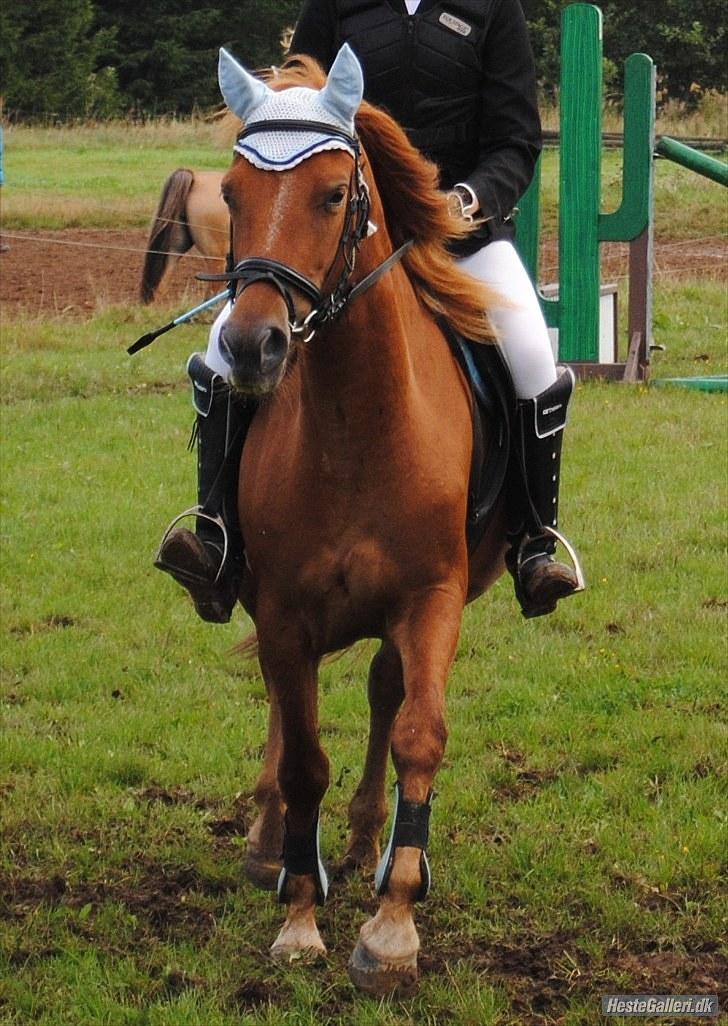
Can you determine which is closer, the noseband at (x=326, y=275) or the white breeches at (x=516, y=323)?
the noseband at (x=326, y=275)

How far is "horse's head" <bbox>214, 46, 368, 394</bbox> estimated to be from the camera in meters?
3.43

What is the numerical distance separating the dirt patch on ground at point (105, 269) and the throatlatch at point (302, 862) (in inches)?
476

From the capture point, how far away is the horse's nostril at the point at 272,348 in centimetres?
338

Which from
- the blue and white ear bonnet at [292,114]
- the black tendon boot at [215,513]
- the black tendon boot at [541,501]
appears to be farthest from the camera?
the black tendon boot at [541,501]

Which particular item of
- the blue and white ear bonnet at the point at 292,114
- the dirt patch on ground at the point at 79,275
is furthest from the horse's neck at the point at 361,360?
the dirt patch on ground at the point at 79,275

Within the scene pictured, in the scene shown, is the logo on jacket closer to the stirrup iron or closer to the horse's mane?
the horse's mane

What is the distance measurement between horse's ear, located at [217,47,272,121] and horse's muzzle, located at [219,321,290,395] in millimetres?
657

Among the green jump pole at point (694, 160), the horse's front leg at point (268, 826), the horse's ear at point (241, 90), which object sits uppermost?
the horse's ear at point (241, 90)

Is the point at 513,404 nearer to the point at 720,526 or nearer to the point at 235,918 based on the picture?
the point at 235,918

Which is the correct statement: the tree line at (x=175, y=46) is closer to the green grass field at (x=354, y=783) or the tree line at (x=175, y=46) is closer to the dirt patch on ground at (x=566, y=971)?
the green grass field at (x=354, y=783)

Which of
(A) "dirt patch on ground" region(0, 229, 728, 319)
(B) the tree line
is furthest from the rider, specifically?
(B) the tree line

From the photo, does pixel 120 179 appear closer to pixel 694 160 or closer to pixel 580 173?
pixel 580 173

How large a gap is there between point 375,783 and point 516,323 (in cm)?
156

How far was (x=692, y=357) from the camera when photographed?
45.8 feet
